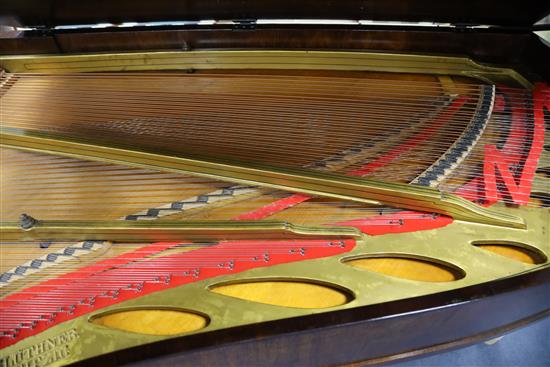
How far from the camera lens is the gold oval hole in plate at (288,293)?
1485 mm

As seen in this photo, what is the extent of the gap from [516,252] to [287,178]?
2.93ft

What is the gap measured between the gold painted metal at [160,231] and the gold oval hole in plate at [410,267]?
0.38ft

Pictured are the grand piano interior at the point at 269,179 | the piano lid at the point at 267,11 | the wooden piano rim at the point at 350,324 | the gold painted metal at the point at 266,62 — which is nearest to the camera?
the wooden piano rim at the point at 350,324

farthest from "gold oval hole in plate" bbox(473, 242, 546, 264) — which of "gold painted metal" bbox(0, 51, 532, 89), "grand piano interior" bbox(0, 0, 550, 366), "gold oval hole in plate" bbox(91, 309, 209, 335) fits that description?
Result: "gold oval hole in plate" bbox(91, 309, 209, 335)

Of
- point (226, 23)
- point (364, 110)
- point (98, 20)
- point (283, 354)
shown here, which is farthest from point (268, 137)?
point (98, 20)

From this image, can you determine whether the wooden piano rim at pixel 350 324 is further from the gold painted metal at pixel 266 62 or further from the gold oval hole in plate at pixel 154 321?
the gold painted metal at pixel 266 62

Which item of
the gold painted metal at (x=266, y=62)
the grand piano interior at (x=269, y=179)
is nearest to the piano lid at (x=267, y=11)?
the grand piano interior at (x=269, y=179)

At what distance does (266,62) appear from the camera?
2.23 m

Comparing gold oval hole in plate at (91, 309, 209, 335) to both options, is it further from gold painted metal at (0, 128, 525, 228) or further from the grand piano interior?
gold painted metal at (0, 128, 525, 228)

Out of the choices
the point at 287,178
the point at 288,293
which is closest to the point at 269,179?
the point at 287,178

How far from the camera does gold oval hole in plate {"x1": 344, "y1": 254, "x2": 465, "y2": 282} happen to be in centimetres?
150

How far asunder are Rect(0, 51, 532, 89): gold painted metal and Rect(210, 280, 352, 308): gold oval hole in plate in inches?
47.1

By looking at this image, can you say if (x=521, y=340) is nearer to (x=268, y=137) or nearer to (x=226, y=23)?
(x=268, y=137)

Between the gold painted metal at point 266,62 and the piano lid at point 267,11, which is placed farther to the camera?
the gold painted metal at point 266,62
